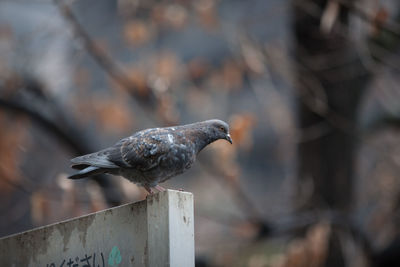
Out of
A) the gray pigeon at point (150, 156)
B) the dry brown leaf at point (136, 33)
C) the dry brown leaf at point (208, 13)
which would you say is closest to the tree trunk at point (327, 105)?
the dry brown leaf at point (208, 13)

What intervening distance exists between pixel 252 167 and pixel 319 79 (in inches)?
254

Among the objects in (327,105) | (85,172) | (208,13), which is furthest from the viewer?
(208,13)

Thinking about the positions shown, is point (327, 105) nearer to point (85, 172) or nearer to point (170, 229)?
point (85, 172)

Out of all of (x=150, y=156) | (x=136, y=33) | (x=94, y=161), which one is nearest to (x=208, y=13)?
(x=136, y=33)

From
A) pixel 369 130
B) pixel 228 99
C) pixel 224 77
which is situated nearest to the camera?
pixel 369 130

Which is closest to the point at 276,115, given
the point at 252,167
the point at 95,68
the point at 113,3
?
the point at 252,167

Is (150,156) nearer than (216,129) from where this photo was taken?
Yes

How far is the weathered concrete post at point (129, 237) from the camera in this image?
2.64 metres

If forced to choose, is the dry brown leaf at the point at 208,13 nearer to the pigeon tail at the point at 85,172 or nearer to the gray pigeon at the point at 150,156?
the gray pigeon at the point at 150,156

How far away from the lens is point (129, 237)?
2.78m

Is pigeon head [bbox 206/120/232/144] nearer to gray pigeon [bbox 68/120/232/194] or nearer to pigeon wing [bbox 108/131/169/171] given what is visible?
gray pigeon [bbox 68/120/232/194]

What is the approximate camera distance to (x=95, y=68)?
41.6ft

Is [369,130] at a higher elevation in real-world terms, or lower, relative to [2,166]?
higher

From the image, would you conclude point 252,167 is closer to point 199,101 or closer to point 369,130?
point 199,101
